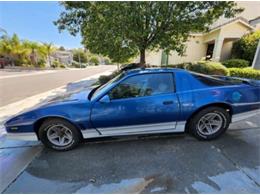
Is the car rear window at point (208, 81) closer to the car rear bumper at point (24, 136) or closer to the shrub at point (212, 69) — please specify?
the car rear bumper at point (24, 136)

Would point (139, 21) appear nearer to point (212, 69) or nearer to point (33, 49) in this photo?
point (212, 69)

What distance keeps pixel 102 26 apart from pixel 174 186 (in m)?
5.84

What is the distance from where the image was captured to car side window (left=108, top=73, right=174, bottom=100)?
299 centimetres

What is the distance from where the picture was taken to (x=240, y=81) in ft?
11.6

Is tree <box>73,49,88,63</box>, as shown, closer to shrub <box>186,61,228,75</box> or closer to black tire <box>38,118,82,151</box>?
shrub <box>186,61,228,75</box>

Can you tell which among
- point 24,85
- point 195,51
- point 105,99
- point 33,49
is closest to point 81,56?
point 33,49

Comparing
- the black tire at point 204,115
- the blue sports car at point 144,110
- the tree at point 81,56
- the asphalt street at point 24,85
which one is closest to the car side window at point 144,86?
the blue sports car at point 144,110

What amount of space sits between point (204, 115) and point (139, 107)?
47.7 inches

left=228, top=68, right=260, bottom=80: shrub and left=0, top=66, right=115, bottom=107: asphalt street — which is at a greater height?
left=228, top=68, right=260, bottom=80: shrub

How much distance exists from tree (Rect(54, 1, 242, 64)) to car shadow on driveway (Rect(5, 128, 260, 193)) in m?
4.60

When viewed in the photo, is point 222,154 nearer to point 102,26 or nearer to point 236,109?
point 236,109

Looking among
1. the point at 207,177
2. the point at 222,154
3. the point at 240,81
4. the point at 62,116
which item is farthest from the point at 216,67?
the point at 62,116

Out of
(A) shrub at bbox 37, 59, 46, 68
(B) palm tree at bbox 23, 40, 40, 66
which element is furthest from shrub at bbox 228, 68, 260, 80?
(A) shrub at bbox 37, 59, 46, 68

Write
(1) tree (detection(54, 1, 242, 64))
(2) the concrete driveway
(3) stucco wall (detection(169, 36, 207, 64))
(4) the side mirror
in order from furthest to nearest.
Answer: (3) stucco wall (detection(169, 36, 207, 64)) < (1) tree (detection(54, 1, 242, 64)) < (4) the side mirror < (2) the concrete driveway
